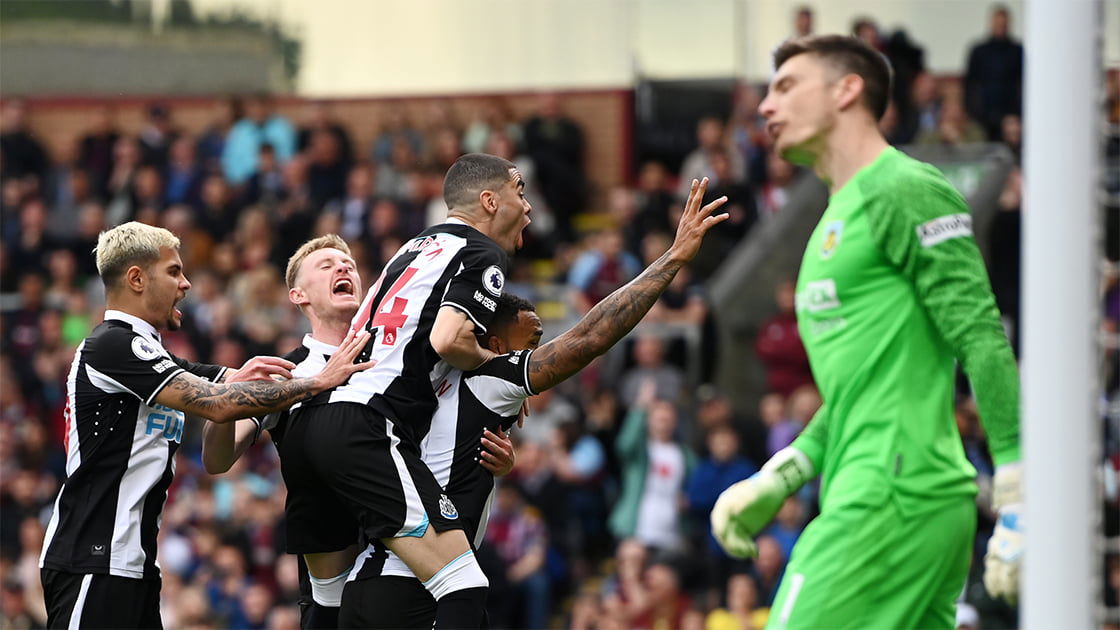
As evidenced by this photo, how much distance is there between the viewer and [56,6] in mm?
22047

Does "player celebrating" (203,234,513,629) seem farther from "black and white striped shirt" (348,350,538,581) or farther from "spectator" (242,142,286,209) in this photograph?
"spectator" (242,142,286,209)

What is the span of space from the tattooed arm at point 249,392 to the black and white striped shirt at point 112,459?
0.22 feet

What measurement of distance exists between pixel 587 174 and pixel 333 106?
411cm

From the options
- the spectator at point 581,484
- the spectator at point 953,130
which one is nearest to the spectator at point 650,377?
the spectator at point 581,484

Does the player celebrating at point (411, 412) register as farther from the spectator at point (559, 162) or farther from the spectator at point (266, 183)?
the spectator at point (266, 183)

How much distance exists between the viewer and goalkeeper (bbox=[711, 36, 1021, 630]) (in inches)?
189

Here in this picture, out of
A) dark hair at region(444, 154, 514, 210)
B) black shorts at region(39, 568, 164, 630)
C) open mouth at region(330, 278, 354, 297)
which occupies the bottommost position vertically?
black shorts at region(39, 568, 164, 630)

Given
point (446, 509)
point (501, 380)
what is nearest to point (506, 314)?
point (501, 380)

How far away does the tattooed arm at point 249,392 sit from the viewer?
5.75m

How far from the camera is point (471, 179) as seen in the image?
6.11 metres

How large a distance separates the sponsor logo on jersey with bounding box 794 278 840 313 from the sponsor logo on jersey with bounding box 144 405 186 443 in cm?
240

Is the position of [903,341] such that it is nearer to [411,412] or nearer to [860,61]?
[860,61]

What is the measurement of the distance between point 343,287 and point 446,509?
44.4 inches

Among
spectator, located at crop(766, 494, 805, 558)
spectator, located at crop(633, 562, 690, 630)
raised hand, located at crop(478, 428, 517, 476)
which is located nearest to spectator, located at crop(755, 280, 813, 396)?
spectator, located at crop(766, 494, 805, 558)
